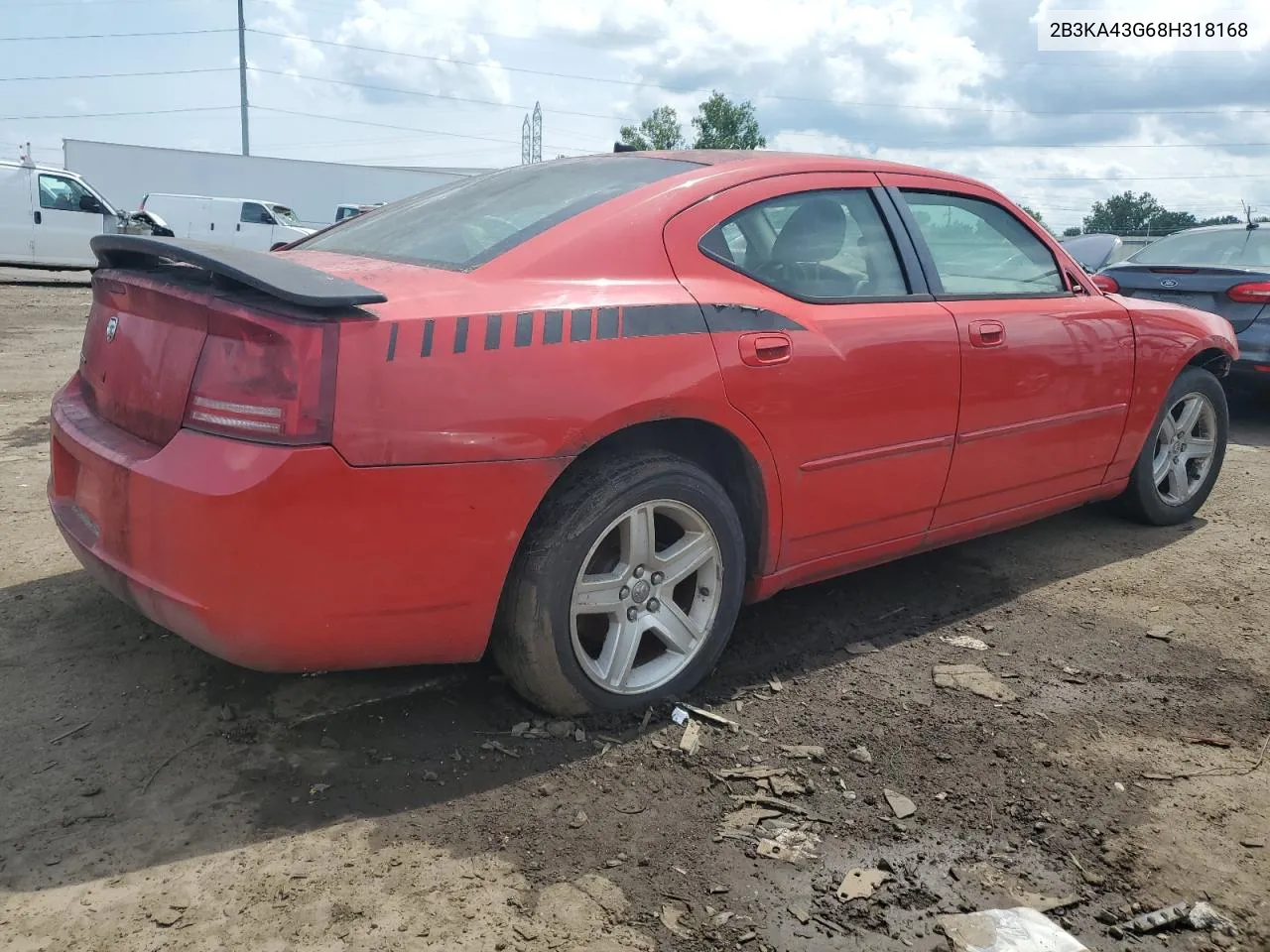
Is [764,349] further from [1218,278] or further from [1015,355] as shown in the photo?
[1218,278]

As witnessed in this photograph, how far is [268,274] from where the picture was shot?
234cm

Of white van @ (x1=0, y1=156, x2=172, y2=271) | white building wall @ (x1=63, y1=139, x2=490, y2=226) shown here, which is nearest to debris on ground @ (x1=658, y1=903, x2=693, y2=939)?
white van @ (x1=0, y1=156, x2=172, y2=271)

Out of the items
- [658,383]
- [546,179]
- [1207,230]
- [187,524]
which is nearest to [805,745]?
[658,383]

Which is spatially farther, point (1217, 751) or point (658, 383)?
point (1217, 751)

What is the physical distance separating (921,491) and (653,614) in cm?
112

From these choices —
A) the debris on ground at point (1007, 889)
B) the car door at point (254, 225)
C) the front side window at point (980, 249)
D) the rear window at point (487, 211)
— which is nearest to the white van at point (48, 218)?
the car door at point (254, 225)

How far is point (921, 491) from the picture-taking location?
11.6 ft

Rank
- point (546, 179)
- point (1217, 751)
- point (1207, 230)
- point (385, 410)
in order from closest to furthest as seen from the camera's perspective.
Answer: point (385, 410)
point (1217, 751)
point (546, 179)
point (1207, 230)

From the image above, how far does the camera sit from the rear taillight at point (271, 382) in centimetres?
227

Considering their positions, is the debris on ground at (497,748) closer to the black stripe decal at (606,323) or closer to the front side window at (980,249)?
the black stripe decal at (606,323)

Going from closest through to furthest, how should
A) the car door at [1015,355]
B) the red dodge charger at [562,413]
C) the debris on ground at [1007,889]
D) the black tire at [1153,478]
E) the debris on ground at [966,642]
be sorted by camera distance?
1. the debris on ground at [1007,889]
2. the red dodge charger at [562,413]
3. the debris on ground at [966,642]
4. the car door at [1015,355]
5. the black tire at [1153,478]

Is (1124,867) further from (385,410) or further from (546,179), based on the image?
(546,179)

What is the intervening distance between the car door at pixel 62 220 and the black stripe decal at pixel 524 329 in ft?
58.5

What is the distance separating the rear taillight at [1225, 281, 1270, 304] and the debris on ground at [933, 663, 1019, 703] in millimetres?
5181
